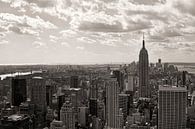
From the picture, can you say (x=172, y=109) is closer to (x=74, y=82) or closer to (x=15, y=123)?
(x=15, y=123)

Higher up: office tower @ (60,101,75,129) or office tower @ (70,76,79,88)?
office tower @ (70,76,79,88)

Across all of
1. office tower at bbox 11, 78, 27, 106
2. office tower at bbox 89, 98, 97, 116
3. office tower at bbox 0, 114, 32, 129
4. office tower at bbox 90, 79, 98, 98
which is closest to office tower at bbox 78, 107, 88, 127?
office tower at bbox 89, 98, 97, 116

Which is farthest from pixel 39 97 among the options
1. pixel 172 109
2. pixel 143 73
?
pixel 143 73

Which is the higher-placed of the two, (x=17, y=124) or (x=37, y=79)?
(x=37, y=79)

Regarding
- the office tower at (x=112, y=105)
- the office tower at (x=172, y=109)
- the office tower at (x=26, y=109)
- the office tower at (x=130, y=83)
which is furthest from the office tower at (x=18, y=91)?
the office tower at (x=130, y=83)

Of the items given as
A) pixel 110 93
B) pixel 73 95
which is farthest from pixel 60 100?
pixel 110 93

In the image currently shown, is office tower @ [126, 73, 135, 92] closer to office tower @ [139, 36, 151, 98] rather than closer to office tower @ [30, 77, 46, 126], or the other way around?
office tower @ [139, 36, 151, 98]

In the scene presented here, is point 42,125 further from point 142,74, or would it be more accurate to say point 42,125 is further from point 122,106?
point 142,74
